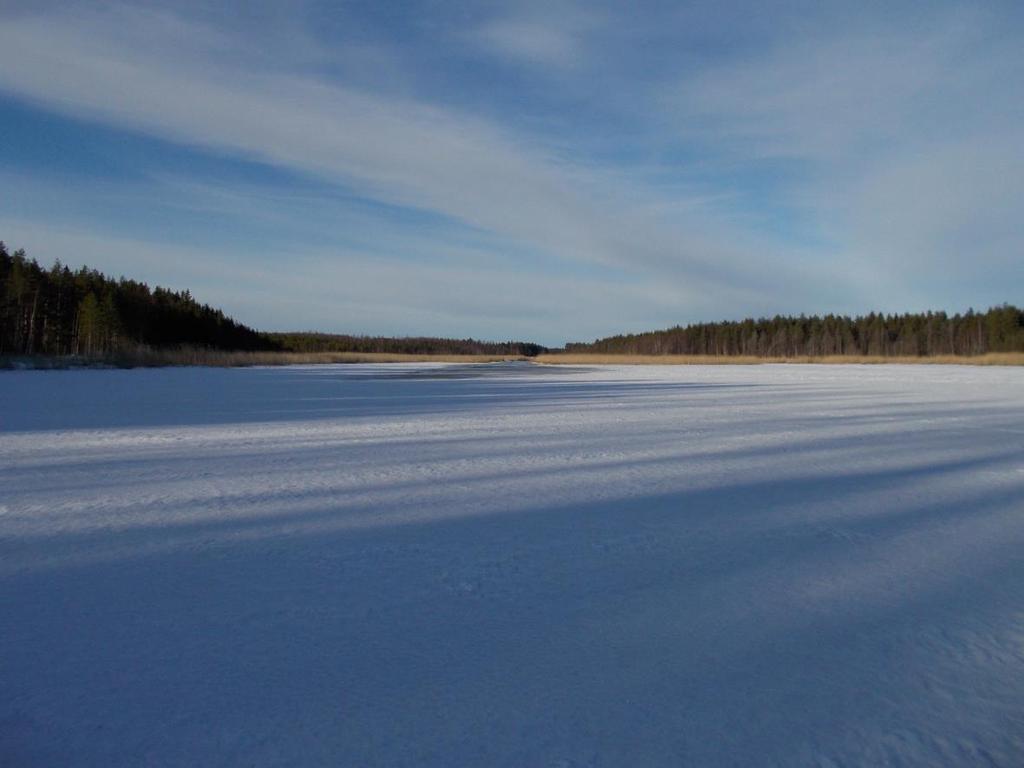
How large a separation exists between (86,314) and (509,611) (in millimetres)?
44115

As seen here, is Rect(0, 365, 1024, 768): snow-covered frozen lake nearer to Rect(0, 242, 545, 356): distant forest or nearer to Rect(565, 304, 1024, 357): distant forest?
Rect(0, 242, 545, 356): distant forest

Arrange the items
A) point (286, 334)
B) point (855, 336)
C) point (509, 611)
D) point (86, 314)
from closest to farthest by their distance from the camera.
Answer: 1. point (509, 611)
2. point (86, 314)
3. point (855, 336)
4. point (286, 334)

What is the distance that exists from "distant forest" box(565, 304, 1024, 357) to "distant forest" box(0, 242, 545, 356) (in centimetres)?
6289

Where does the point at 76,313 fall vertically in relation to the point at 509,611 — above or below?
above

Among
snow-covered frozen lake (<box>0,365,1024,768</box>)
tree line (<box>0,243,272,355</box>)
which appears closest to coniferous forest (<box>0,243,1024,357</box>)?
tree line (<box>0,243,272,355</box>)

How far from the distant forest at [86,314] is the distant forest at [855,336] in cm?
6289

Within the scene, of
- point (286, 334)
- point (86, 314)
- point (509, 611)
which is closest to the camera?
point (509, 611)

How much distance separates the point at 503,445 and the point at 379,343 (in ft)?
331

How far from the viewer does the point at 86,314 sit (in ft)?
124

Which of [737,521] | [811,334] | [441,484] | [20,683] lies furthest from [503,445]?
[811,334]

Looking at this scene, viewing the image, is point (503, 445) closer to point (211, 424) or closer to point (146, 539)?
point (146, 539)

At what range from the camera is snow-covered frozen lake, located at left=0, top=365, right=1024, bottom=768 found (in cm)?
162

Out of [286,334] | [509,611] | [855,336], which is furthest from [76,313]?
[855,336]

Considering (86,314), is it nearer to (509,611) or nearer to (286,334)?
(509,611)
